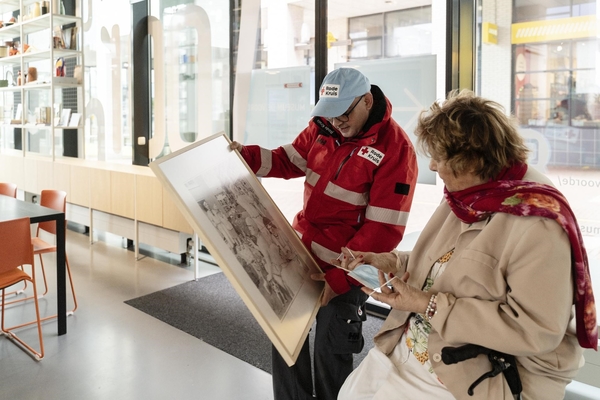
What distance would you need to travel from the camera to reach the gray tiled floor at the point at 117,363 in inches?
113

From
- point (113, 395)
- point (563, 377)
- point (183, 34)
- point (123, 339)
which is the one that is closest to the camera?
point (563, 377)

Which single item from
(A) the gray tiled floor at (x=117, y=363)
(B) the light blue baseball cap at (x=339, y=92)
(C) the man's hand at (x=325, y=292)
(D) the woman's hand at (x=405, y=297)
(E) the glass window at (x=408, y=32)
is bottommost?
(A) the gray tiled floor at (x=117, y=363)

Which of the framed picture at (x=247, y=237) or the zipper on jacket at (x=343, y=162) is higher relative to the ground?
the zipper on jacket at (x=343, y=162)

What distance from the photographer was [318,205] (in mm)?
2078

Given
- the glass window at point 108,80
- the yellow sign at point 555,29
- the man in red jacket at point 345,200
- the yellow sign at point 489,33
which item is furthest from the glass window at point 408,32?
the glass window at point 108,80

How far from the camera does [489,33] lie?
129 inches

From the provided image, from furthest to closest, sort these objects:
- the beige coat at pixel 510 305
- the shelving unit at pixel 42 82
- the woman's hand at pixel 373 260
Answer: the shelving unit at pixel 42 82 < the woman's hand at pixel 373 260 < the beige coat at pixel 510 305

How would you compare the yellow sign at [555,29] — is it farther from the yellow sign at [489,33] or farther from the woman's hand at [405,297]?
the woman's hand at [405,297]

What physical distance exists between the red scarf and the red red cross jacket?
2.00 feet

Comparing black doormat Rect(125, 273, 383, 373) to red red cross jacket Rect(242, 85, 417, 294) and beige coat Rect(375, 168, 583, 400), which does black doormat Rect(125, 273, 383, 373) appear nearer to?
red red cross jacket Rect(242, 85, 417, 294)

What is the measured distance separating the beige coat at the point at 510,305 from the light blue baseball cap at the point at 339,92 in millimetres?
739

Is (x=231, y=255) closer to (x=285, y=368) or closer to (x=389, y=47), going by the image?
(x=285, y=368)

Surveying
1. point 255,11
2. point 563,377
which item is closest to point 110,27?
point 255,11

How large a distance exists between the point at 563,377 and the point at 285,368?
46.4 inches
